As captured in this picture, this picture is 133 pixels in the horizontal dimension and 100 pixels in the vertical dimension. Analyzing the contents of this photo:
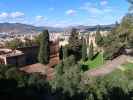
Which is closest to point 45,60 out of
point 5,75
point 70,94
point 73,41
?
point 73,41

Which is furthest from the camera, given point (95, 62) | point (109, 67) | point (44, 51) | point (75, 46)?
point (75, 46)

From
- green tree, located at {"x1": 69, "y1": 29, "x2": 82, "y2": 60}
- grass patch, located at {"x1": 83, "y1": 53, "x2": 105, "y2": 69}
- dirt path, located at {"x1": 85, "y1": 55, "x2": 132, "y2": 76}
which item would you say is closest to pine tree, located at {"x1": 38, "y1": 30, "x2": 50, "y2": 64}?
green tree, located at {"x1": 69, "y1": 29, "x2": 82, "y2": 60}

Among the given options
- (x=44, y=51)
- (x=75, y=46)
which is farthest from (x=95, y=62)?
(x=44, y=51)

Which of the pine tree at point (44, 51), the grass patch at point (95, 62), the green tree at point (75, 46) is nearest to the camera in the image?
the grass patch at point (95, 62)

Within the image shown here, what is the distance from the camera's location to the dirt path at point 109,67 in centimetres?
3059

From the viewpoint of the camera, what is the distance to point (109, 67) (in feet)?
107

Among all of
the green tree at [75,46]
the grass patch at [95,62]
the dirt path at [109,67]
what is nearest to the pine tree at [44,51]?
the green tree at [75,46]

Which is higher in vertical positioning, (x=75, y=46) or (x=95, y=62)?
(x=75, y=46)

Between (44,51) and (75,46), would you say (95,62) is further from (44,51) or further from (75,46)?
(44,51)

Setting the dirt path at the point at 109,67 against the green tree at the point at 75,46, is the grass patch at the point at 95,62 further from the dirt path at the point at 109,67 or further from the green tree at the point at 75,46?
the green tree at the point at 75,46

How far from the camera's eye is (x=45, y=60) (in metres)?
35.3

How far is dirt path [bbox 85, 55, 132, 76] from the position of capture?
3059 cm

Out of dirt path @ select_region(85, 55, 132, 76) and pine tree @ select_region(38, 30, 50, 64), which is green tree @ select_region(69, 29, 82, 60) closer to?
pine tree @ select_region(38, 30, 50, 64)

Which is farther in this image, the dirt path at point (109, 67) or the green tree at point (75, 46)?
the green tree at point (75, 46)
